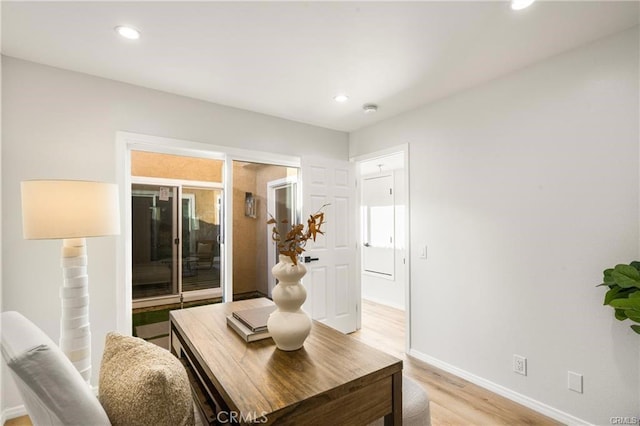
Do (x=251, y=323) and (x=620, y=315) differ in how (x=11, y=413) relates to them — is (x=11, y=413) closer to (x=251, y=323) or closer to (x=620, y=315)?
(x=251, y=323)

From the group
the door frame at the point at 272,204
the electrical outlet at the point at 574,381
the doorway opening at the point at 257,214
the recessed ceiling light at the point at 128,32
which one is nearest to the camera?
the recessed ceiling light at the point at 128,32

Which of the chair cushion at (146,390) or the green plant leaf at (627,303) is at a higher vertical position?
the green plant leaf at (627,303)

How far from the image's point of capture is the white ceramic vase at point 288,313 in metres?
1.25

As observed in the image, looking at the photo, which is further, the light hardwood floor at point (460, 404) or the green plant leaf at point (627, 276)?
the light hardwood floor at point (460, 404)

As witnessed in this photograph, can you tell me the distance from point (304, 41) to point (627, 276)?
7.44ft

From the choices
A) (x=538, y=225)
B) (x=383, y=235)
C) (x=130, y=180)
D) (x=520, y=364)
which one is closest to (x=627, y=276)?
(x=538, y=225)

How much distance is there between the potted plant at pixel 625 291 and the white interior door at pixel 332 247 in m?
2.44

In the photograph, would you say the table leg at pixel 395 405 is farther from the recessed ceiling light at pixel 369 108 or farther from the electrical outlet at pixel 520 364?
the recessed ceiling light at pixel 369 108

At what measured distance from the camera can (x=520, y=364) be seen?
7.67 feet

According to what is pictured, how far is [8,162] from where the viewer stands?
2139 millimetres

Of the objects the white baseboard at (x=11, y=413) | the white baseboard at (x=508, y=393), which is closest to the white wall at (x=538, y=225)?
the white baseboard at (x=508, y=393)

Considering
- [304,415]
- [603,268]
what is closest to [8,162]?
[304,415]

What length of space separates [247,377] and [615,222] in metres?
2.30

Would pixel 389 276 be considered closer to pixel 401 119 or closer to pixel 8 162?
pixel 401 119
